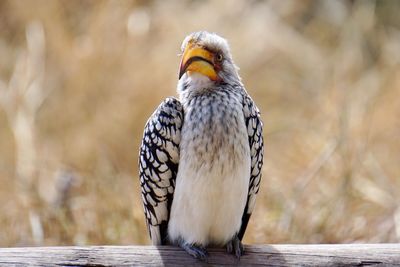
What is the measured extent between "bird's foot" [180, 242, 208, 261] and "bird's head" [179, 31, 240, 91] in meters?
0.49

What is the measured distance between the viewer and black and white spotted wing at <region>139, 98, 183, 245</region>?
262 centimetres

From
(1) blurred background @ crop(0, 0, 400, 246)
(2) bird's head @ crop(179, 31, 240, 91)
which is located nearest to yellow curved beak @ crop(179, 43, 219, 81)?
(2) bird's head @ crop(179, 31, 240, 91)

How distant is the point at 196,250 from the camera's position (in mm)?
2590

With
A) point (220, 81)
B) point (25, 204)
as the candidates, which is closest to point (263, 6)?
point (25, 204)

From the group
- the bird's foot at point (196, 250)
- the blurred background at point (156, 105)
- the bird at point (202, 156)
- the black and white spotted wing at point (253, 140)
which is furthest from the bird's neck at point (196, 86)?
the blurred background at point (156, 105)

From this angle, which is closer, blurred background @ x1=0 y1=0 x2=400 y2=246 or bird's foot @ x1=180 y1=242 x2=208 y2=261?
bird's foot @ x1=180 y1=242 x2=208 y2=261

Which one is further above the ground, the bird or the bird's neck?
the bird's neck

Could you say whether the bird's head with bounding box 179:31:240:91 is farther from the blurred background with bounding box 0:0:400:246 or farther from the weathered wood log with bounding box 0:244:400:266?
the blurred background with bounding box 0:0:400:246

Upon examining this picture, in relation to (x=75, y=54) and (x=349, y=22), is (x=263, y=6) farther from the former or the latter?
(x=75, y=54)

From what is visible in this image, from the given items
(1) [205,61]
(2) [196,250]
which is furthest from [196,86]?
(2) [196,250]

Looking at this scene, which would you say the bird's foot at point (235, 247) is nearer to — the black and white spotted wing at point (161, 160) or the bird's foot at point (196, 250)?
the bird's foot at point (196, 250)

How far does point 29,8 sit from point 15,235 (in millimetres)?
1964

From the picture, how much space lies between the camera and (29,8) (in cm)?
582

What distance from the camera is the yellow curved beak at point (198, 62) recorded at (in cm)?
259
